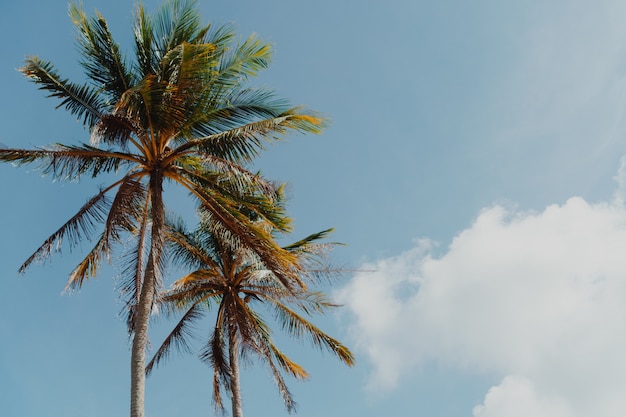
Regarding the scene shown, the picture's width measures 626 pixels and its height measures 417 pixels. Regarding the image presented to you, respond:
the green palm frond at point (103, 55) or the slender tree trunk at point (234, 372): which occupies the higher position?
the green palm frond at point (103, 55)

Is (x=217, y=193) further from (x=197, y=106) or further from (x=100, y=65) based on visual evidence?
(x=100, y=65)

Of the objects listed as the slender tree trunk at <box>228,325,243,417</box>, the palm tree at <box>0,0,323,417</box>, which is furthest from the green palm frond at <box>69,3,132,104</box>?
the slender tree trunk at <box>228,325,243,417</box>

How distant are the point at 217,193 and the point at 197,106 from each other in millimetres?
1902

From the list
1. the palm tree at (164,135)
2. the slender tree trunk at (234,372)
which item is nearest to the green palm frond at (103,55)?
the palm tree at (164,135)

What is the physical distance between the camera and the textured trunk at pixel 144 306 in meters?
10.2

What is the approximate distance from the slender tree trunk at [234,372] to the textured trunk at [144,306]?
15.3ft

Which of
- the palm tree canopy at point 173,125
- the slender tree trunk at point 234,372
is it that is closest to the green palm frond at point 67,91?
the palm tree canopy at point 173,125

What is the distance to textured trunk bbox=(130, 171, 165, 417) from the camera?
10.2m

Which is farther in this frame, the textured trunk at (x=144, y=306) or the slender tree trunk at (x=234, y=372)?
the slender tree trunk at (x=234, y=372)

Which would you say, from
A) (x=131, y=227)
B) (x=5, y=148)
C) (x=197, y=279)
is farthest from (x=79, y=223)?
(x=197, y=279)

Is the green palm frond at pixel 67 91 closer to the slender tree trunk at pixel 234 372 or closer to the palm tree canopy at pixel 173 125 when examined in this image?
the palm tree canopy at pixel 173 125

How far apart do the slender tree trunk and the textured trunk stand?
4674 millimetres

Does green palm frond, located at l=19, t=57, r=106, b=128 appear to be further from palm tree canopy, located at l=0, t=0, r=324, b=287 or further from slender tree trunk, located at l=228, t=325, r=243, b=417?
slender tree trunk, located at l=228, t=325, r=243, b=417

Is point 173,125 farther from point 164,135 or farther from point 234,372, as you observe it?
point 234,372
